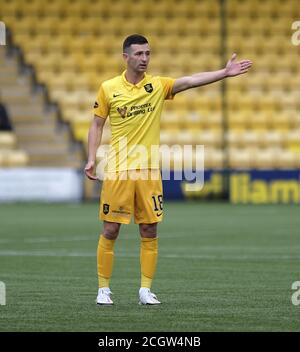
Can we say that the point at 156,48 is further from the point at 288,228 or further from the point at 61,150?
the point at 288,228

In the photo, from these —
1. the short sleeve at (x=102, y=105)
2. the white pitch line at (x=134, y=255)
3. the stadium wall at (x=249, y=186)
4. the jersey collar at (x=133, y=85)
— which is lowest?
the stadium wall at (x=249, y=186)

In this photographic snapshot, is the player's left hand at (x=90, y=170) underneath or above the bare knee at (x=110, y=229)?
above

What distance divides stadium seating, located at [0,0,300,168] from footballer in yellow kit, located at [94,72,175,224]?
20.5m

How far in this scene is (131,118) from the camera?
30.2ft

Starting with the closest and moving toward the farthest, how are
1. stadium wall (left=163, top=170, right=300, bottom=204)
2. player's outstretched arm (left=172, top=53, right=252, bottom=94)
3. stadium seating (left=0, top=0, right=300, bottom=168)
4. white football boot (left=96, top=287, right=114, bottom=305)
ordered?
white football boot (left=96, top=287, right=114, bottom=305) → player's outstretched arm (left=172, top=53, right=252, bottom=94) → stadium wall (left=163, top=170, right=300, bottom=204) → stadium seating (left=0, top=0, right=300, bottom=168)

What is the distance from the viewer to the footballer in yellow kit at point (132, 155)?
9188mm

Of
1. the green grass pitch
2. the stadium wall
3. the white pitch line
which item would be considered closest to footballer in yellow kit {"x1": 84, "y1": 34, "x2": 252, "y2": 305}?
the green grass pitch

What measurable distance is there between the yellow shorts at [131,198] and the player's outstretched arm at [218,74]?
0.78 m

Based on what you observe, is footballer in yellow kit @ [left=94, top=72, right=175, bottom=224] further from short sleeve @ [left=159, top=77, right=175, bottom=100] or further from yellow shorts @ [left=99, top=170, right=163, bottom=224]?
short sleeve @ [left=159, top=77, right=175, bottom=100]

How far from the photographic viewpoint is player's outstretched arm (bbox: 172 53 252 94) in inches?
360

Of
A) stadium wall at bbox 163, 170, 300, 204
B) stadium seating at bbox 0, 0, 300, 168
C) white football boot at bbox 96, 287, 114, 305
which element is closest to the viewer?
white football boot at bbox 96, 287, 114, 305

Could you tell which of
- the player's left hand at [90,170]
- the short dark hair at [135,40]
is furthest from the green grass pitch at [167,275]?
the short dark hair at [135,40]

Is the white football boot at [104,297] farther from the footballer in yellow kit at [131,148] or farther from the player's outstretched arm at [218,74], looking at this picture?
the player's outstretched arm at [218,74]

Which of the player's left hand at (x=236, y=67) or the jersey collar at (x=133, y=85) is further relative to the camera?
the jersey collar at (x=133, y=85)
